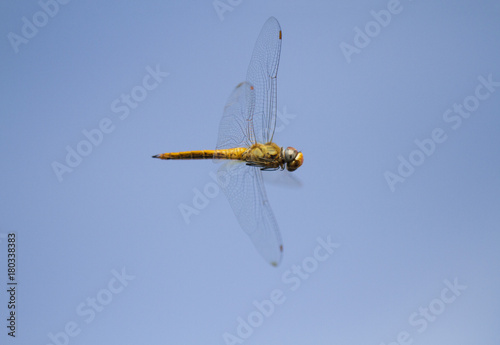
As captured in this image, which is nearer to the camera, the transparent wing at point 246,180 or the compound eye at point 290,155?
the transparent wing at point 246,180

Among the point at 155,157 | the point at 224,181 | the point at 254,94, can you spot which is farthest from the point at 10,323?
the point at 254,94

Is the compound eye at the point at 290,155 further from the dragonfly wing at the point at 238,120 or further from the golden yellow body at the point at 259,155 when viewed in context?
the dragonfly wing at the point at 238,120

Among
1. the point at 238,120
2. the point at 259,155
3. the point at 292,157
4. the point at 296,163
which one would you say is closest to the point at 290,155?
the point at 292,157

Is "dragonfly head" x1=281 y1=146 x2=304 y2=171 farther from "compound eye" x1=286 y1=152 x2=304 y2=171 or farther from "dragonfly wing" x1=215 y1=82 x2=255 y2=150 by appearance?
"dragonfly wing" x1=215 y1=82 x2=255 y2=150

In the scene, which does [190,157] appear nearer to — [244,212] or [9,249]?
[244,212]

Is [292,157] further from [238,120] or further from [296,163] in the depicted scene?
[238,120]

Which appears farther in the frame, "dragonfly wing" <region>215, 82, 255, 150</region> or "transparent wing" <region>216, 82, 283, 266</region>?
"dragonfly wing" <region>215, 82, 255, 150</region>
